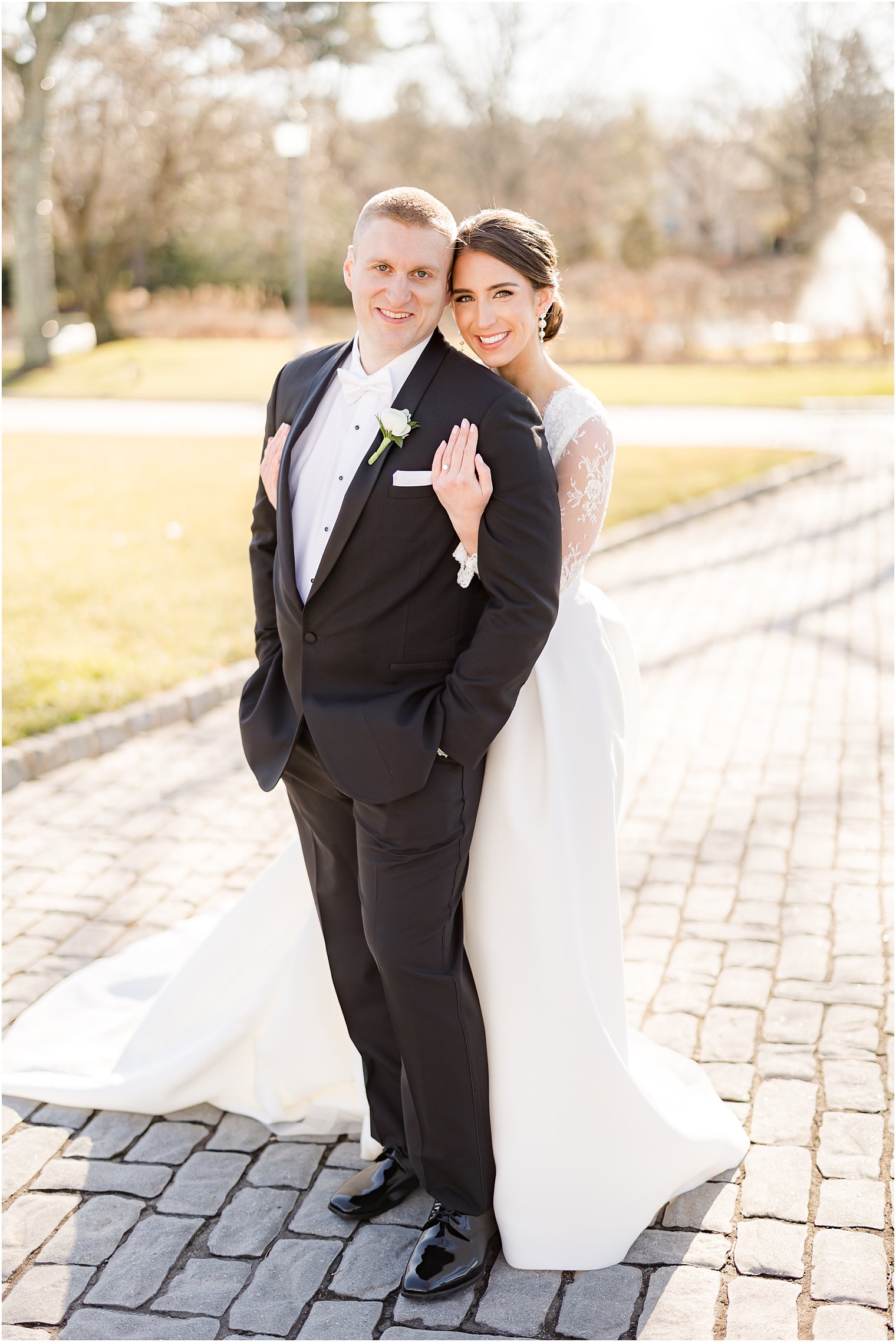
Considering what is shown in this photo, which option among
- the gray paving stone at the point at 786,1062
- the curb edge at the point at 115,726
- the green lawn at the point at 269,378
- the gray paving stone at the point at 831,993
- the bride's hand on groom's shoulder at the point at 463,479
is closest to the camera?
the bride's hand on groom's shoulder at the point at 463,479

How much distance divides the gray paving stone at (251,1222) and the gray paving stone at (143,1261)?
2.9 inches

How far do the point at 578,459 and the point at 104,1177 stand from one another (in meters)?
2.25

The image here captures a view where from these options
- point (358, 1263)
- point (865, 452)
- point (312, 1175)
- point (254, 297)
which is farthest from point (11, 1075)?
point (254, 297)

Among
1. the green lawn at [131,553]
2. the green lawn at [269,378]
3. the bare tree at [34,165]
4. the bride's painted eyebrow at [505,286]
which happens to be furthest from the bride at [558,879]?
the bare tree at [34,165]

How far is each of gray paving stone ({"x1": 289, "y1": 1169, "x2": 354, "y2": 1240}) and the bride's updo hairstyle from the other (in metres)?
2.32

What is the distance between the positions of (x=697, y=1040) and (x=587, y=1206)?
102 centimetres

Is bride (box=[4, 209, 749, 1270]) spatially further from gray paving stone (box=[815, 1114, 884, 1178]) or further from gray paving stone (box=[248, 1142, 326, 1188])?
gray paving stone (box=[248, 1142, 326, 1188])

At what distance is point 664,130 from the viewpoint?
1896 inches

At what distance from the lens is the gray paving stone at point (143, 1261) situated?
2.89m

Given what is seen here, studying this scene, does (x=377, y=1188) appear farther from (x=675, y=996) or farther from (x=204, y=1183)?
(x=675, y=996)

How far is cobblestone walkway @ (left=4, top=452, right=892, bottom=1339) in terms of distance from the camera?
9.32 feet

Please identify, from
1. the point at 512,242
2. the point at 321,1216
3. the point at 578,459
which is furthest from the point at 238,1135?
the point at 512,242

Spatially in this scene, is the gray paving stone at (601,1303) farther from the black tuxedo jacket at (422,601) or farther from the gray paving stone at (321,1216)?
the black tuxedo jacket at (422,601)


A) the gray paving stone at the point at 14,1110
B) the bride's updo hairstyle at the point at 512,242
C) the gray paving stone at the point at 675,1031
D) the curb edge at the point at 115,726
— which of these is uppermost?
the bride's updo hairstyle at the point at 512,242
